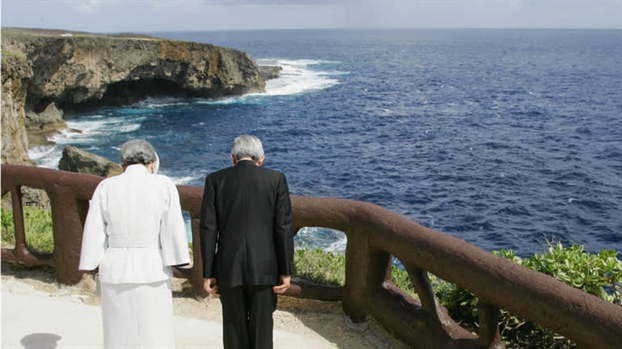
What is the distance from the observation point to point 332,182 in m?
35.3

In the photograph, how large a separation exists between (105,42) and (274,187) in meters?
52.0

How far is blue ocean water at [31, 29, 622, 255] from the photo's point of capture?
29.5 metres

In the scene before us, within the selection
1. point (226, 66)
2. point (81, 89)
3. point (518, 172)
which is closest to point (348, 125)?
point (226, 66)

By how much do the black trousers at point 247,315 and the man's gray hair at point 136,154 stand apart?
997 millimetres

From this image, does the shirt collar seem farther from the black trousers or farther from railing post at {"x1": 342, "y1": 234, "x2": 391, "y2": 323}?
railing post at {"x1": 342, "y1": 234, "x2": 391, "y2": 323}

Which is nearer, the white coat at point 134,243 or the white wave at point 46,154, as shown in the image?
the white coat at point 134,243

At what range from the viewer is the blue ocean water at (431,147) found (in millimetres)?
29453

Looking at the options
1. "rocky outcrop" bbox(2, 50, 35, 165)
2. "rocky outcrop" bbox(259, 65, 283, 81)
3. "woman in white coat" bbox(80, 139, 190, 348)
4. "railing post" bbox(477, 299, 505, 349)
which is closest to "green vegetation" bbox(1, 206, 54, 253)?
"woman in white coat" bbox(80, 139, 190, 348)

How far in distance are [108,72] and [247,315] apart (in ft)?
170

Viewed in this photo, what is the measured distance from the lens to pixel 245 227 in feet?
13.0

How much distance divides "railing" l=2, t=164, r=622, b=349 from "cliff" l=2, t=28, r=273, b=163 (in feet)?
90.5

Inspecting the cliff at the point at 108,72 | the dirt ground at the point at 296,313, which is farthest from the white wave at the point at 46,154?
the dirt ground at the point at 296,313

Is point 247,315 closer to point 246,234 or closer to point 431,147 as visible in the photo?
point 246,234

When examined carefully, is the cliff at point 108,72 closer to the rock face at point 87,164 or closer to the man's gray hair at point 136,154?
the rock face at point 87,164
